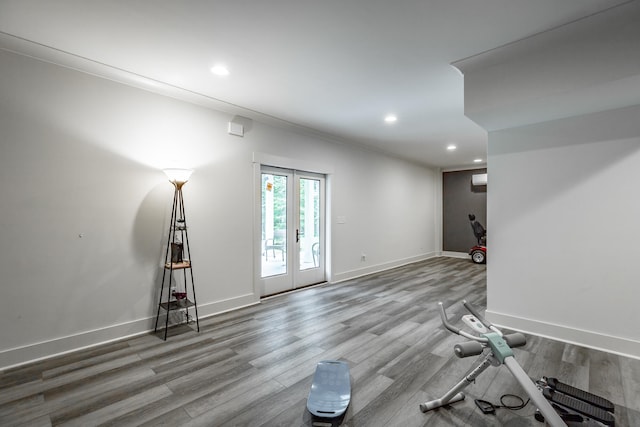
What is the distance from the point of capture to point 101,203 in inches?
120

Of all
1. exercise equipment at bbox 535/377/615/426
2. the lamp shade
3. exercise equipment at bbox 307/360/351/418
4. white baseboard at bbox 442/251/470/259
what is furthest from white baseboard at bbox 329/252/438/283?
exercise equipment at bbox 535/377/615/426

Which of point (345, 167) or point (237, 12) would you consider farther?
point (345, 167)

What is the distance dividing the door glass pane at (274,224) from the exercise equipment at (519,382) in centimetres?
318

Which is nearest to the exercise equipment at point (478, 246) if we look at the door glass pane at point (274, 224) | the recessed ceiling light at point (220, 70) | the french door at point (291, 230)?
the french door at point (291, 230)

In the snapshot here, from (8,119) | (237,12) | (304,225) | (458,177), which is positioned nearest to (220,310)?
(304,225)

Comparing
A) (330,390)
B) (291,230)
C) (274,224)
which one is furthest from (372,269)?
(330,390)

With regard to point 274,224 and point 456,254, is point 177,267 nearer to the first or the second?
point 274,224

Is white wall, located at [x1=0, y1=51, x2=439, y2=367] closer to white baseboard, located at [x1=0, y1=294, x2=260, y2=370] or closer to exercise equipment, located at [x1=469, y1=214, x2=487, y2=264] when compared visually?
white baseboard, located at [x1=0, y1=294, x2=260, y2=370]

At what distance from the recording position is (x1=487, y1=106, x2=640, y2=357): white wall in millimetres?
2805

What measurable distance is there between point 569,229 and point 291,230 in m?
3.60

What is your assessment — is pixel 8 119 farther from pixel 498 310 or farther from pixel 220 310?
pixel 498 310

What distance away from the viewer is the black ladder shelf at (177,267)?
11.0 feet

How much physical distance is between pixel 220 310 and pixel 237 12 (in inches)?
131

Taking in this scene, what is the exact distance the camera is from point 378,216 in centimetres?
671
